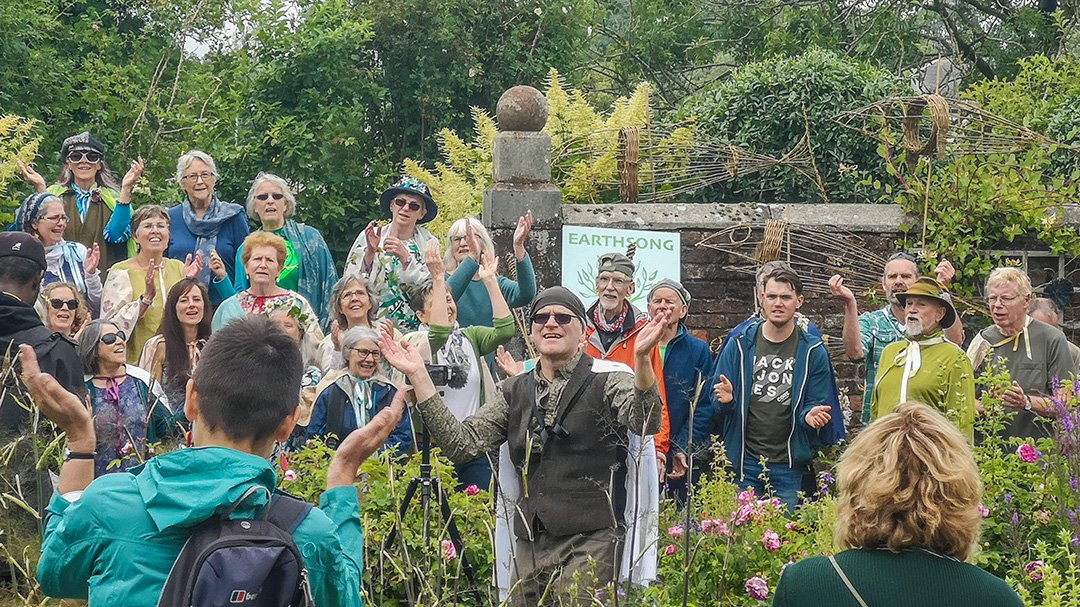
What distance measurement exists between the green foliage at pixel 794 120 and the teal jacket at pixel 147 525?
8.31 m

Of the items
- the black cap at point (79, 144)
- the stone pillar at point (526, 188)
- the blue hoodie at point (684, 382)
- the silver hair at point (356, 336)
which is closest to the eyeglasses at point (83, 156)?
the black cap at point (79, 144)

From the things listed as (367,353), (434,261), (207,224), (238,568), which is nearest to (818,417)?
(434,261)

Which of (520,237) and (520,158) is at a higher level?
(520,158)

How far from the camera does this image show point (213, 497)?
3.03 meters

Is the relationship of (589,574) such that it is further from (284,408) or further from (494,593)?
(284,408)

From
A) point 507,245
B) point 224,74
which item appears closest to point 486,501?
point 507,245

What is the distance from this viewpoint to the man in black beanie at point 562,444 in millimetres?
5543

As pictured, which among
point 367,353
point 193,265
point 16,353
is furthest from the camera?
point 193,265

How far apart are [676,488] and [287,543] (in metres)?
4.99

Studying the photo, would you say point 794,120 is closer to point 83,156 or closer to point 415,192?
point 415,192

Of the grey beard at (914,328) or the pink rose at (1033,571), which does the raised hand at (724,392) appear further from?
the pink rose at (1033,571)

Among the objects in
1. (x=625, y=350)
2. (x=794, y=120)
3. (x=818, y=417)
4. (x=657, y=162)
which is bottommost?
(x=818, y=417)

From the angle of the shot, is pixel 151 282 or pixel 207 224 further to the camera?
pixel 207 224

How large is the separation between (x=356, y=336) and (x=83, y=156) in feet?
10.2
